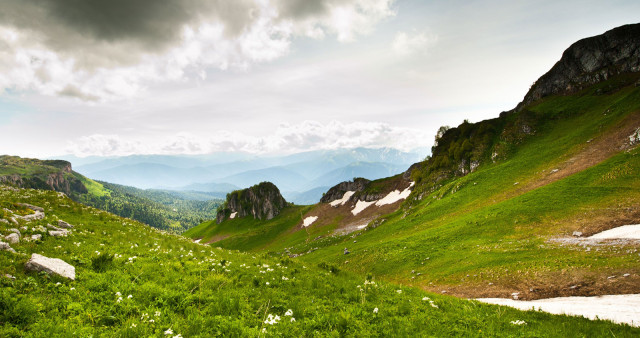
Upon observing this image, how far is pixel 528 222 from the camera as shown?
93.1 feet

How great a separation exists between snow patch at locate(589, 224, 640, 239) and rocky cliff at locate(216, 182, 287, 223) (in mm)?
123698

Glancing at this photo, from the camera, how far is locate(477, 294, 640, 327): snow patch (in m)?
10.5

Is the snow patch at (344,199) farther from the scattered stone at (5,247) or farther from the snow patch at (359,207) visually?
the scattered stone at (5,247)

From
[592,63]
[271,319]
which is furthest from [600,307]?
[592,63]

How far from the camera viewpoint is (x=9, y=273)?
24.9 ft

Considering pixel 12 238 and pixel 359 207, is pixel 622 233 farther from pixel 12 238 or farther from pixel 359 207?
Answer: pixel 359 207

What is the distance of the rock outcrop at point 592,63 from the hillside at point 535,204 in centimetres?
39

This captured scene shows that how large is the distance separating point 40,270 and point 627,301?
2591cm

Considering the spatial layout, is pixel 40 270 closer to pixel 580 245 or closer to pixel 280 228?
pixel 580 245

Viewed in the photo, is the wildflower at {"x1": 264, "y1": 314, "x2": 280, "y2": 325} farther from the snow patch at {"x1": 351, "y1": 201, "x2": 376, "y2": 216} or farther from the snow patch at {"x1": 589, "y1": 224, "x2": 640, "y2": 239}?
the snow patch at {"x1": 351, "y1": 201, "x2": 376, "y2": 216}

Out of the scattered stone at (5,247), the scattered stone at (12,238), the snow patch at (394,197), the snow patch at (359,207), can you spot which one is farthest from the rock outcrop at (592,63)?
the scattered stone at (12,238)

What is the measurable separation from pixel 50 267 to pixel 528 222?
39034mm

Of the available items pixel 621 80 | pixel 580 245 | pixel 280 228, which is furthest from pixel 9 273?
pixel 280 228

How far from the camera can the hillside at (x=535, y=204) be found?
18.5 m
